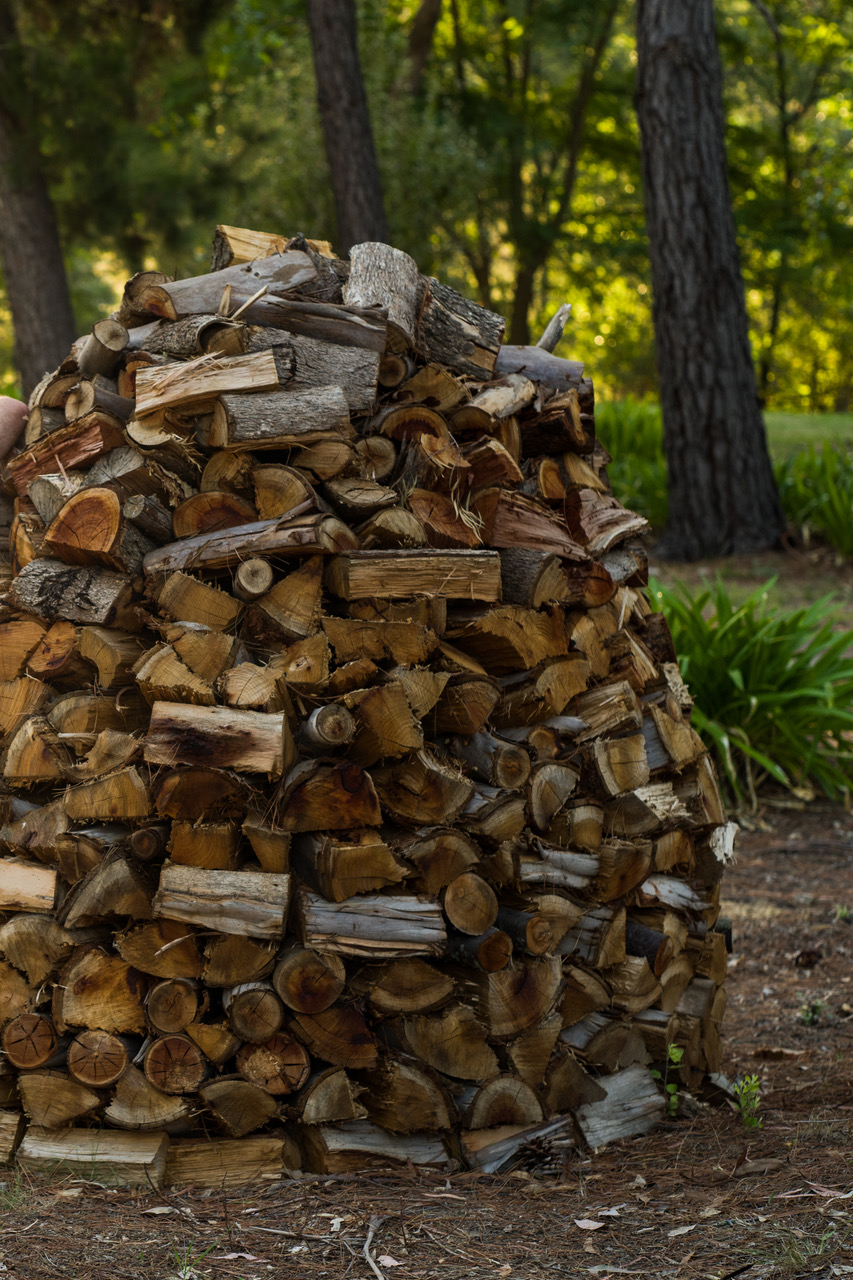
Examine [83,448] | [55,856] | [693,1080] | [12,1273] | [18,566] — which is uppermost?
[83,448]

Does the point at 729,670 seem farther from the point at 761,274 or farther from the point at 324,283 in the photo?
the point at 761,274

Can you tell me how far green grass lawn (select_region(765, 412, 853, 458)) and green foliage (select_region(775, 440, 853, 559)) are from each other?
2.90 feet

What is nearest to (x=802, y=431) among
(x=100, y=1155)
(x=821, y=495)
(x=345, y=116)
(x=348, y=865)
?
(x=821, y=495)

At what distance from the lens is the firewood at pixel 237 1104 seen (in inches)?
80.7

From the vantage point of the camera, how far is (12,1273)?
1722 millimetres

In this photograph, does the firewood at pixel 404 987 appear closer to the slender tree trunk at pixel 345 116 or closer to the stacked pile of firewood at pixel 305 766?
the stacked pile of firewood at pixel 305 766

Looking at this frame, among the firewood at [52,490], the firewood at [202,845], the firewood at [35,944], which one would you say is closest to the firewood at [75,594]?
the firewood at [52,490]

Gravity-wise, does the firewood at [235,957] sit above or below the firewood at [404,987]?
above

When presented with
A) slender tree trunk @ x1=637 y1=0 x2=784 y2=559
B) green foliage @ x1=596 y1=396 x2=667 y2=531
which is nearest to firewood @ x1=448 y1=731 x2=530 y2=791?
slender tree trunk @ x1=637 y1=0 x2=784 y2=559

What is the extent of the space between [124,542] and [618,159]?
57.2 ft

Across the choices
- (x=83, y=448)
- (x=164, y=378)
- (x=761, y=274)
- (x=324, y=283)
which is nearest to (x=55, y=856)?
(x=83, y=448)

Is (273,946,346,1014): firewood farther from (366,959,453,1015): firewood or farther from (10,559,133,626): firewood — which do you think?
(10,559,133,626): firewood

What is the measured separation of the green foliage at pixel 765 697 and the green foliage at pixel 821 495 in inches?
99.0

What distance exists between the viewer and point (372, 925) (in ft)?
6.77
